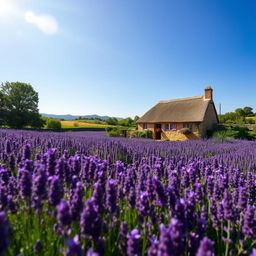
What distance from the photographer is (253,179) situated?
322cm

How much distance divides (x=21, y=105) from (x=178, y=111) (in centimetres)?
2840

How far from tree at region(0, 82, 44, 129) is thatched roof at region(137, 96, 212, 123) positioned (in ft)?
65.7

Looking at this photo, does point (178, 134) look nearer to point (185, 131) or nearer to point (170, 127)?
point (185, 131)

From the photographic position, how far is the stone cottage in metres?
23.8

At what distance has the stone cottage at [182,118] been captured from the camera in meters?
23.8

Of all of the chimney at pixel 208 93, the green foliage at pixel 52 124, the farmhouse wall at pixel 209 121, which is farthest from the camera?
the green foliage at pixel 52 124

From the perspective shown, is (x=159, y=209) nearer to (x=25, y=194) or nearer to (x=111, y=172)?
(x=111, y=172)

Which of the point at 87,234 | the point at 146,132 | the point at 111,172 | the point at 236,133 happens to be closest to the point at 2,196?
the point at 87,234

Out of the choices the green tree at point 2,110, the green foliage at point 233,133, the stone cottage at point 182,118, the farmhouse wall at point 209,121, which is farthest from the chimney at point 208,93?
the green tree at point 2,110

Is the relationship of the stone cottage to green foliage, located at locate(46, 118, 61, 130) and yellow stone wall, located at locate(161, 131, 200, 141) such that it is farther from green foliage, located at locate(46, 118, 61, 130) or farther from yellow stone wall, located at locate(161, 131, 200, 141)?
green foliage, located at locate(46, 118, 61, 130)

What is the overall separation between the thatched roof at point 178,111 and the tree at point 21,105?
20.0 metres

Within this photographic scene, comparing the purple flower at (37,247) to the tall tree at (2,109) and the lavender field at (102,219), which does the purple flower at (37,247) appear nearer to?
the lavender field at (102,219)

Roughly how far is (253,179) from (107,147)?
15.6 ft

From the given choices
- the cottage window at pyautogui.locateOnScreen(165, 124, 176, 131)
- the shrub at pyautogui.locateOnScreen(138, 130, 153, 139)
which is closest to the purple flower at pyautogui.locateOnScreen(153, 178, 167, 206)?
the shrub at pyautogui.locateOnScreen(138, 130, 153, 139)
